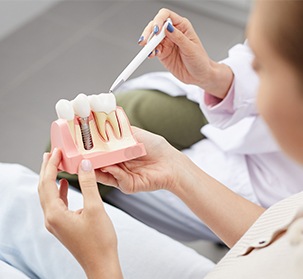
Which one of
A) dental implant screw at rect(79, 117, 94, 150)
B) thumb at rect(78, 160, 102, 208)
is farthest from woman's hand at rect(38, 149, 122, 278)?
dental implant screw at rect(79, 117, 94, 150)

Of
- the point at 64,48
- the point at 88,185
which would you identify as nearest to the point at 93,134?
the point at 88,185

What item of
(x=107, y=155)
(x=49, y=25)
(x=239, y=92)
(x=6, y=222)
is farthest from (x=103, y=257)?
(x=49, y=25)

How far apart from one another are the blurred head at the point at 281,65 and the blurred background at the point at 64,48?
145cm

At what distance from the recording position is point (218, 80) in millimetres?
1208

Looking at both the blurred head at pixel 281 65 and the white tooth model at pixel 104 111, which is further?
the white tooth model at pixel 104 111

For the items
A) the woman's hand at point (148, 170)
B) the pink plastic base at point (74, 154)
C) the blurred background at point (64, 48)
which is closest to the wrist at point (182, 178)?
the woman's hand at point (148, 170)

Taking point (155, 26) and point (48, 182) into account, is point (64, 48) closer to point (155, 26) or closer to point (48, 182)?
point (155, 26)

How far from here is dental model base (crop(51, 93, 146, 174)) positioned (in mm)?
880

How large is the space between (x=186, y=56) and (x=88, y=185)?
1.35 feet

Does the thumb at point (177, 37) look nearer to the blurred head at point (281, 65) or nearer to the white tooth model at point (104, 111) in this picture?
the white tooth model at point (104, 111)

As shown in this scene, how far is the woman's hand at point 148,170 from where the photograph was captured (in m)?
0.93

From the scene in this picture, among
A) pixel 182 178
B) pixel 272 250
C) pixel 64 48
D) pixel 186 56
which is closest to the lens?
pixel 272 250

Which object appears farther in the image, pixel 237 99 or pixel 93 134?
pixel 237 99

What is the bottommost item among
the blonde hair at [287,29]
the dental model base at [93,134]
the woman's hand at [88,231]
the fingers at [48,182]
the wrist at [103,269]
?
the wrist at [103,269]
